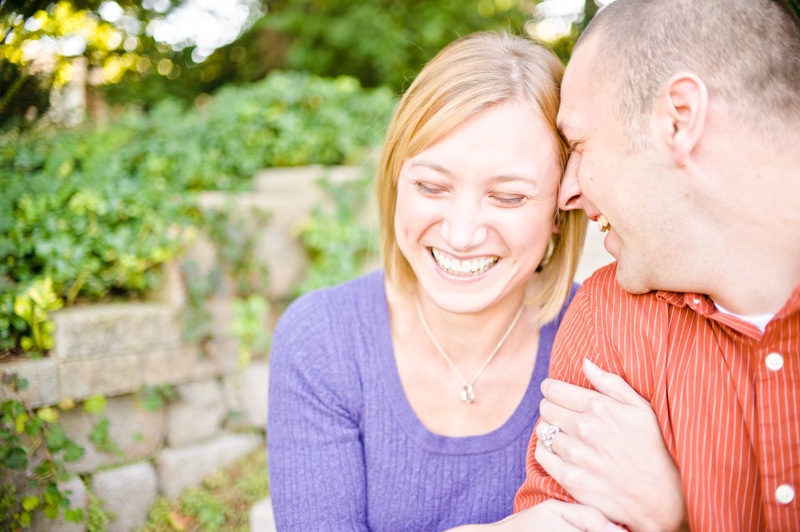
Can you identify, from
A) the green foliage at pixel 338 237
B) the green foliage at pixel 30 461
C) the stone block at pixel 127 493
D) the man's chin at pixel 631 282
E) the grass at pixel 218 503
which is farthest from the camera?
the green foliage at pixel 338 237

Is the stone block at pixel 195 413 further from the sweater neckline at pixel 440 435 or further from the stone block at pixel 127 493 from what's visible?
the sweater neckline at pixel 440 435

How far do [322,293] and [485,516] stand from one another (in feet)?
3.07

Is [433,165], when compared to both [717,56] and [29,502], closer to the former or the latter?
[717,56]

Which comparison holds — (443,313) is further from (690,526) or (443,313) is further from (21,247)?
(21,247)

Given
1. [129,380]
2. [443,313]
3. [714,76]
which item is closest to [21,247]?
[129,380]

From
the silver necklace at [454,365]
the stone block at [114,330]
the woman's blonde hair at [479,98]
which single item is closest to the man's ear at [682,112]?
the woman's blonde hair at [479,98]

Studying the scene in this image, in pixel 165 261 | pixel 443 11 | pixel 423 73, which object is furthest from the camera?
pixel 443 11

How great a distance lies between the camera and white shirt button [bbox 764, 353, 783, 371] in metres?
1.44

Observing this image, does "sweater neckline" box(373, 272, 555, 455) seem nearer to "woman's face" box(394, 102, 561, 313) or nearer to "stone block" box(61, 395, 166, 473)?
"woman's face" box(394, 102, 561, 313)

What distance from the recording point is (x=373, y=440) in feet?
7.10

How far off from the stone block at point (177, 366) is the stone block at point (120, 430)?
0.15 metres

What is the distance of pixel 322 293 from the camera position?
7.68 ft

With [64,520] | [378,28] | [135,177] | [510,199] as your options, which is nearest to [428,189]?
[510,199]

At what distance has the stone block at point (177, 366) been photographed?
3209 millimetres
